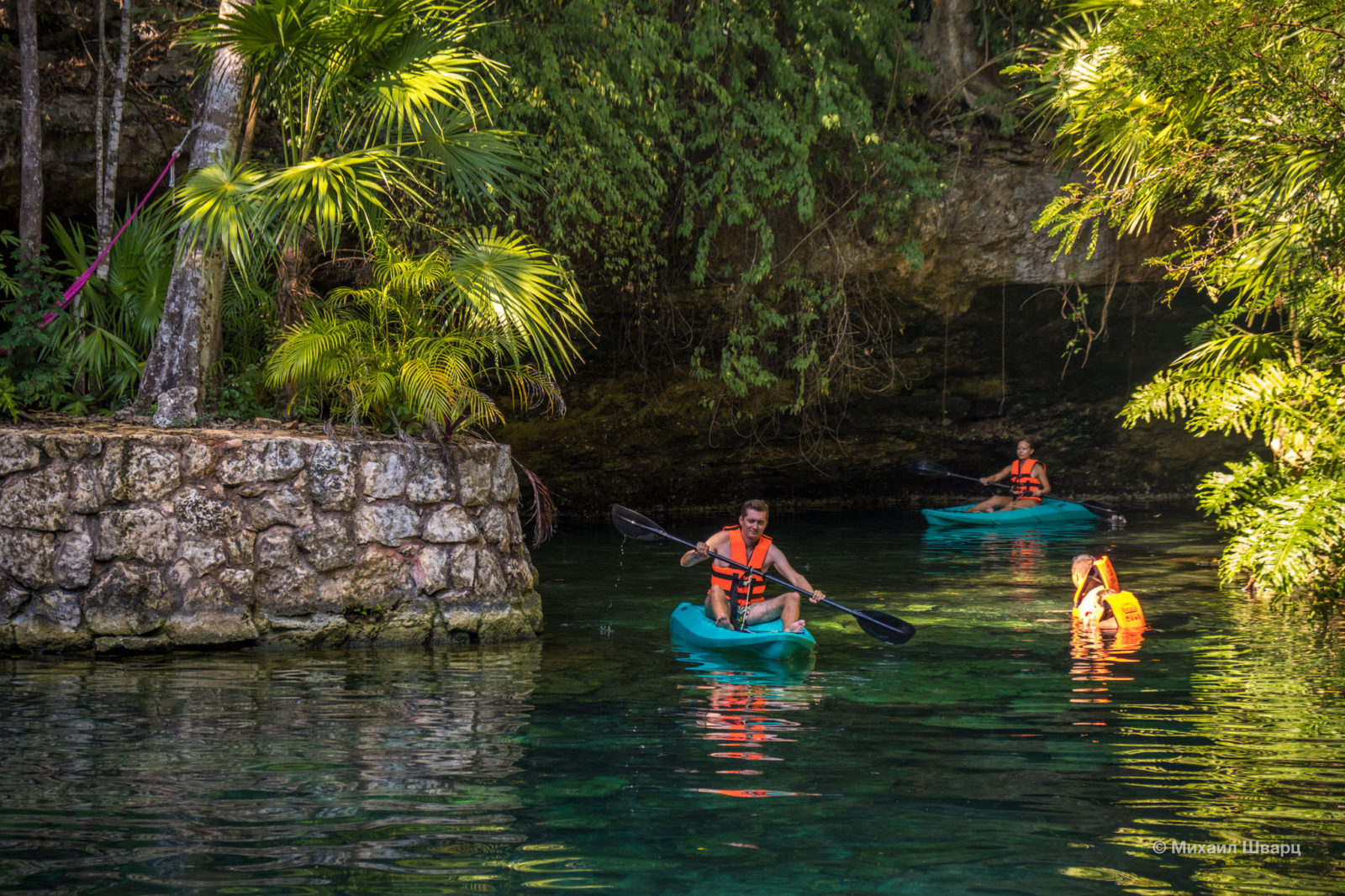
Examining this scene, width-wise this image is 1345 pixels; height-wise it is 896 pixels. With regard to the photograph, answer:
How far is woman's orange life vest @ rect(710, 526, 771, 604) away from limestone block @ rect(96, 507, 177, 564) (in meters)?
3.55

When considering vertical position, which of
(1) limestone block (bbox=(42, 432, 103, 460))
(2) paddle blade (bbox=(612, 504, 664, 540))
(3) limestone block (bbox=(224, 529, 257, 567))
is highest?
(1) limestone block (bbox=(42, 432, 103, 460))

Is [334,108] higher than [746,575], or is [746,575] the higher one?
[334,108]

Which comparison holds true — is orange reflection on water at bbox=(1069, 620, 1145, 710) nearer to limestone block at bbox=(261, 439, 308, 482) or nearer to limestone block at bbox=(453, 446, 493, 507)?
limestone block at bbox=(453, 446, 493, 507)

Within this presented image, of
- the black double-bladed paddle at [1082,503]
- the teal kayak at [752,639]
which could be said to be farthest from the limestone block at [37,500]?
the black double-bladed paddle at [1082,503]

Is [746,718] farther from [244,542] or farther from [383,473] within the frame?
[244,542]

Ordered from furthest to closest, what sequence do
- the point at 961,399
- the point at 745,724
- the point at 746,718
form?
the point at 961,399 → the point at 746,718 → the point at 745,724

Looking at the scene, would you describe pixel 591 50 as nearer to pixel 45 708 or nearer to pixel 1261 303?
pixel 1261 303

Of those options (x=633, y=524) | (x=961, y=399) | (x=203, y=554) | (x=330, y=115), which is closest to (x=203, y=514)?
(x=203, y=554)

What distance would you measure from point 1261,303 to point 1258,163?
1.55m

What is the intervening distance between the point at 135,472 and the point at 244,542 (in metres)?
0.77

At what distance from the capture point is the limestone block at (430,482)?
25.3 ft

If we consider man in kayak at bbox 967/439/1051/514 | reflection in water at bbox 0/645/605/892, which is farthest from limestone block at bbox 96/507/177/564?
man in kayak at bbox 967/439/1051/514

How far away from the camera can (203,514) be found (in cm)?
726

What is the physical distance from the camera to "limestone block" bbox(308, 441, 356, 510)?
746cm
